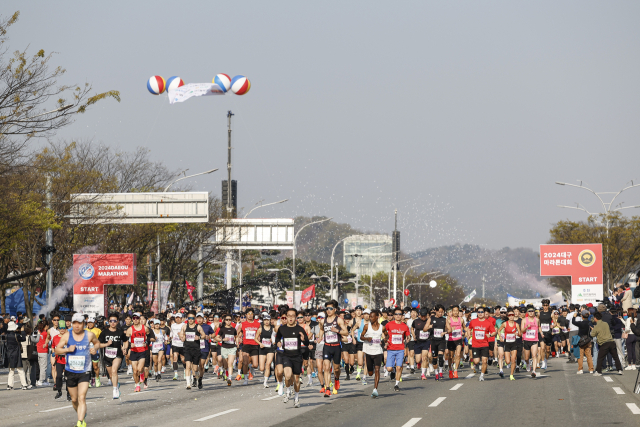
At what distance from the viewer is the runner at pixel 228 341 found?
22.3 metres

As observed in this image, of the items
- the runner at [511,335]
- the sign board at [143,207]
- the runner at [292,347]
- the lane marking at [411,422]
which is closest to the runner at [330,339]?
the runner at [292,347]

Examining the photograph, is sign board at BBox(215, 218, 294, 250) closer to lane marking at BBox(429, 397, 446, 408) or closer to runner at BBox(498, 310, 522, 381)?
runner at BBox(498, 310, 522, 381)

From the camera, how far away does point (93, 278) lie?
34906 mm

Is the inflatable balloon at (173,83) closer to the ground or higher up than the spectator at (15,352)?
higher up

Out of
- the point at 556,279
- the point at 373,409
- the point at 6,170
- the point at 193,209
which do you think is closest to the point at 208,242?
the point at 193,209

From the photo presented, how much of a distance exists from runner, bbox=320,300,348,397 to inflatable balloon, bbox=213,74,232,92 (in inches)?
809

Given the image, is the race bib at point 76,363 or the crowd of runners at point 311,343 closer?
the race bib at point 76,363

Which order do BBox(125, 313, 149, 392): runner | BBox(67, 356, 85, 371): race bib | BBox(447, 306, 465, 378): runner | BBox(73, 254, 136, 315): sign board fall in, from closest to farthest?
BBox(67, 356, 85, 371): race bib → BBox(125, 313, 149, 392): runner → BBox(447, 306, 465, 378): runner → BBox(73, 254, 136, 315): sign board

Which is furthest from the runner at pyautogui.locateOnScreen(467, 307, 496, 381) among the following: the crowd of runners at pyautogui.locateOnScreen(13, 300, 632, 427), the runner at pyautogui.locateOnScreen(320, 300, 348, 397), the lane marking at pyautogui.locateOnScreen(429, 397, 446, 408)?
the lane marking at pyautogui.locateOnScreen(429, 397, 446, 408)

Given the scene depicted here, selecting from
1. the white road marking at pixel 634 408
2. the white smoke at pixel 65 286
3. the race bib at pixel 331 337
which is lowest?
the white road marking at pixel 634 408

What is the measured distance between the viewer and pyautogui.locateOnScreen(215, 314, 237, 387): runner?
73.1 feet

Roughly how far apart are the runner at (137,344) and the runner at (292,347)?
4.71 m

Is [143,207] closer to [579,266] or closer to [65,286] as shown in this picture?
[65,286]

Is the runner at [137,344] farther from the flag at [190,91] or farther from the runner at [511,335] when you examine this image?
the flag at [190,91]
